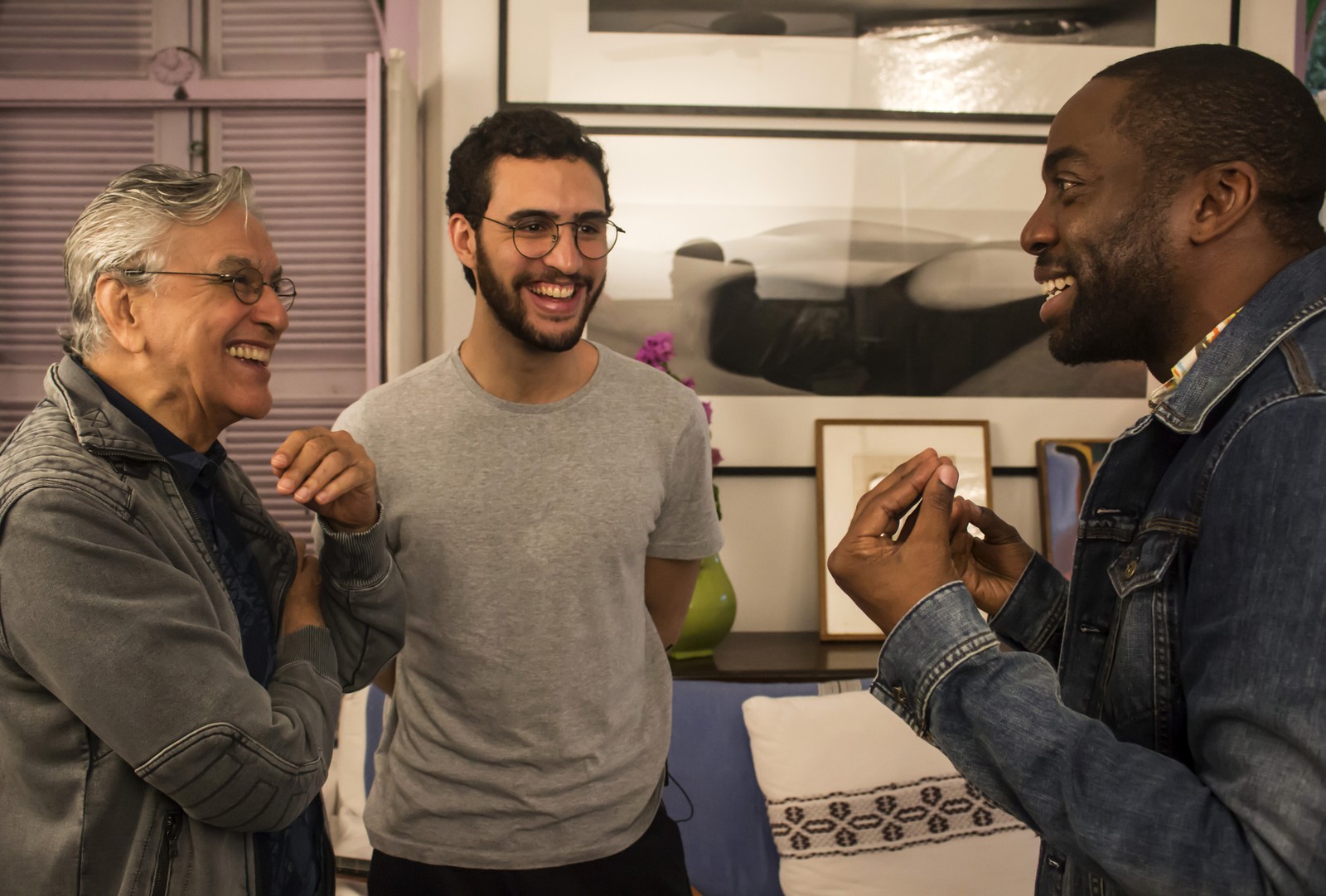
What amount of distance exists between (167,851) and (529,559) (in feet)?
2.10

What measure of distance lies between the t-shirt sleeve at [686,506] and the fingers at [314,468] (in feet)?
1.95

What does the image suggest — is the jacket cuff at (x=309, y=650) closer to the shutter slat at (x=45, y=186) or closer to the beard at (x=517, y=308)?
the beard at (x=517, y=308)

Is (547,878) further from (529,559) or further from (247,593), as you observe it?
(247,593)

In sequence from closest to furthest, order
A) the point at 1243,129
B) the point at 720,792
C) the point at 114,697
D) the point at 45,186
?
the point at 1243,129 → the point at 114,697 → the point at 720,792 → the point at 45,186

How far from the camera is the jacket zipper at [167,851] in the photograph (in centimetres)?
106

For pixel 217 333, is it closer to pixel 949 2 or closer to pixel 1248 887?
pixel 1248 887

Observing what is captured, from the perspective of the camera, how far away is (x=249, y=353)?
1316 millimetres

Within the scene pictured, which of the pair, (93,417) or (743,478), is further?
(743,478)

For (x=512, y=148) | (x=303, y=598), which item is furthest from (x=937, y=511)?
(x=512, y=148)

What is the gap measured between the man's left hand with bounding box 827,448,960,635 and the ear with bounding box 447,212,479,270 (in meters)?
0.98

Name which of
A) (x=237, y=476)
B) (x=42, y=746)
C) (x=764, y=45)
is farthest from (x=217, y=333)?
(x=764, y=45)

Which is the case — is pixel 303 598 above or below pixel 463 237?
below

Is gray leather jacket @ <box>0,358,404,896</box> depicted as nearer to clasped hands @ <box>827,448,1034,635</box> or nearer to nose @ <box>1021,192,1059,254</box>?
clasped hands @ <box>827,448,1034,635</box>

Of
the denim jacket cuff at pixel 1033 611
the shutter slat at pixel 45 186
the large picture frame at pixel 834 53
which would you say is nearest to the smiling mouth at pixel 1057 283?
the denim jacket cuff at pixel 1033 611
